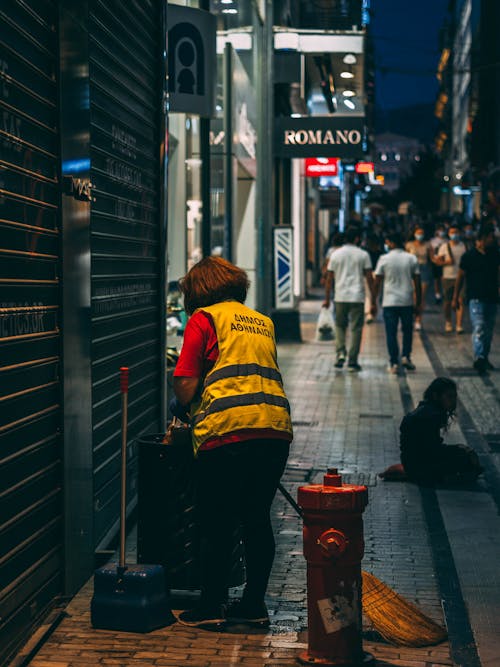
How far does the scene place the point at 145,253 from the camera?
26.5 feet

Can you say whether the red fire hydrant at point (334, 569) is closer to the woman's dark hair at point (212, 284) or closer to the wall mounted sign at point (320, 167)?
the woman's dark hair at point (212, 284)

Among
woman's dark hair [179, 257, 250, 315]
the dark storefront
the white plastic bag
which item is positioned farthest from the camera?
the white plastic bag

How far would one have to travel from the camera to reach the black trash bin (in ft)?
18.9

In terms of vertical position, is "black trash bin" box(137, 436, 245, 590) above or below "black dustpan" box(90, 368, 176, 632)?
above

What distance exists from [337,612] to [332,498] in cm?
48

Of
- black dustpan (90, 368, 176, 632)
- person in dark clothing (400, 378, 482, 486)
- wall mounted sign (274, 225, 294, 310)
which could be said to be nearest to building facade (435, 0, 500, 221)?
wall mounted sign (274, 225, 294, 310)

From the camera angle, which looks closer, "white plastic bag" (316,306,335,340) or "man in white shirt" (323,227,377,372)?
"man in white shirt" (323,227,377,372)

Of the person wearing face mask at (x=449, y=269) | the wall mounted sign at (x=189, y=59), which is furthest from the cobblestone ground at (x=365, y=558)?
the person wearing face mask at (x=449, y=269)

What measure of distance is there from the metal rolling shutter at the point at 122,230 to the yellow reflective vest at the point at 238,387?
1.28 m

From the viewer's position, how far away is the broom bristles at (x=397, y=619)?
17.7ft

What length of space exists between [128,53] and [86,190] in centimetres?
168

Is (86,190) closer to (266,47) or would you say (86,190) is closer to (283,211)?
(266,47)

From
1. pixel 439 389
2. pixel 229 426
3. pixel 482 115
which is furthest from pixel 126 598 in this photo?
pixel 482 115

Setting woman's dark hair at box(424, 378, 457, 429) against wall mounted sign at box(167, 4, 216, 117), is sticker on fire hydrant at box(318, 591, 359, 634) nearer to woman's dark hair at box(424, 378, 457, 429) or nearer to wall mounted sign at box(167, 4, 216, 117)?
woman's dark hair at box(424, 378, 457, 429)
